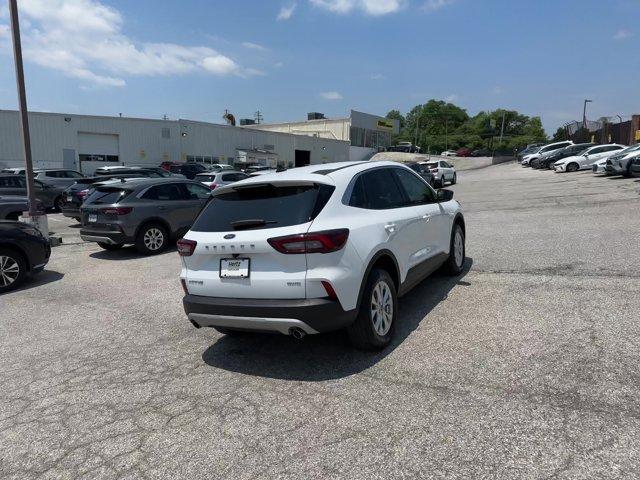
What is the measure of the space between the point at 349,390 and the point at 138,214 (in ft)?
25.5

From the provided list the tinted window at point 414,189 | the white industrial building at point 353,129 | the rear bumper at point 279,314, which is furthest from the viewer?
the white industrial building at point 353,129

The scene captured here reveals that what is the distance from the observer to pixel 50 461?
302cm

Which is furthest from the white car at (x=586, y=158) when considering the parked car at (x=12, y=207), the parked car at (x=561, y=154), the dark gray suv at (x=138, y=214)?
the parked car at (x=12, y=207)

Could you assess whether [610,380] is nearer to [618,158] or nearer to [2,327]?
[2,327]

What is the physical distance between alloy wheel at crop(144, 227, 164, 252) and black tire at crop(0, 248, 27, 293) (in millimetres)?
2725

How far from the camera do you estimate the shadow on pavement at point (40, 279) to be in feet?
25.9

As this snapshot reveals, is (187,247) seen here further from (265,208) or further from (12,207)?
(12,207)

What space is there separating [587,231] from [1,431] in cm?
995

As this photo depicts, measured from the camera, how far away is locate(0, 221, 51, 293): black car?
24.8ft

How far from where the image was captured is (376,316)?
4242 millimetres

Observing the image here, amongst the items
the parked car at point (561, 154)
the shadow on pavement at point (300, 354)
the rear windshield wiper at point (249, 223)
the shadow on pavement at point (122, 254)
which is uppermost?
the parked car at point (561, 154)

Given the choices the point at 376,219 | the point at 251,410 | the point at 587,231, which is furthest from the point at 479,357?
the point at 587,231

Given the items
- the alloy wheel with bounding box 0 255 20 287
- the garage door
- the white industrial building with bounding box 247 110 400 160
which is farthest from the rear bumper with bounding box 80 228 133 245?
the white industrial building with bounding box 247 110 400 160

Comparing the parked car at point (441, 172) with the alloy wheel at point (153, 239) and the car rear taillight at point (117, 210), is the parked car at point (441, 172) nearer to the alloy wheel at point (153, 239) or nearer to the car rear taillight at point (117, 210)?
the alloy wheel at point (153, 239)
